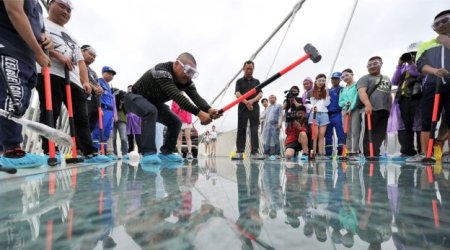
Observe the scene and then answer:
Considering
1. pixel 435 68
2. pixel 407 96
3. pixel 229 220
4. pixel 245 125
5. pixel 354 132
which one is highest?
pixel 435 68

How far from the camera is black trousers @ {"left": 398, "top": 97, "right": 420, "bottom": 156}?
3.11 meters

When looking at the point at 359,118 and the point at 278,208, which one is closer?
the point at 278,208

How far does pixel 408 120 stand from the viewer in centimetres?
318

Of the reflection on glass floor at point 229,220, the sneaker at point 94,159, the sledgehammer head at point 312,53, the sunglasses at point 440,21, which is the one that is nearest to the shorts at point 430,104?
the sunglasses at point 440,21

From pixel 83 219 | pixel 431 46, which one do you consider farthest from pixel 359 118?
pixel 83 219

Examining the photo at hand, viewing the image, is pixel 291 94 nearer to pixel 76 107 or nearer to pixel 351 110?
pixel 351 110

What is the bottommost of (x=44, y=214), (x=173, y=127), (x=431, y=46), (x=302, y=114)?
(x=44, y=214)

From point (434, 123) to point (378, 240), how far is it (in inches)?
101

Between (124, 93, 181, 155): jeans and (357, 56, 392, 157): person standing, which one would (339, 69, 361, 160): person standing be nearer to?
(357, 56, 392, 157): person standing

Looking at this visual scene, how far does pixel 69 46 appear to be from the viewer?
234 cm

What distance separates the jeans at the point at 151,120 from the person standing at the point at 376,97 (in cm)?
210

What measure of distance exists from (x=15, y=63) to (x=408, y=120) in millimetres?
3355

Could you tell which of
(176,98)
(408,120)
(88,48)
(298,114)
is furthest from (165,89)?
(408,120)

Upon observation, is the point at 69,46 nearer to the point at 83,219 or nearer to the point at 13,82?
the point at 13,82
